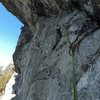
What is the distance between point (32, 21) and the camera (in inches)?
722

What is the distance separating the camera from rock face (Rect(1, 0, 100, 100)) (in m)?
10.7

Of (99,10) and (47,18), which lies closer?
(99,10)

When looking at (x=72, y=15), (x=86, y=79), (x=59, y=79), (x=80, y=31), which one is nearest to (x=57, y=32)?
(x=72, y=15)

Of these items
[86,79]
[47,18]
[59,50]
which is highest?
[47,18]

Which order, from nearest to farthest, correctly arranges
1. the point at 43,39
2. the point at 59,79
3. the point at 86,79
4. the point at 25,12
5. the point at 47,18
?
the point at 86,79 < the point at 59,79 < the point at 43,39 < the point at 47,18 < the point at 25,12

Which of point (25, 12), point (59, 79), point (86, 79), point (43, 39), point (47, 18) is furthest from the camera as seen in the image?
point (25, 12)

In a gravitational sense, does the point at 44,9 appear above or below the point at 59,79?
above

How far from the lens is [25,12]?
60.0 feet

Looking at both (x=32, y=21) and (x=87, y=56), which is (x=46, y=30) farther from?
(x=87, y=56)

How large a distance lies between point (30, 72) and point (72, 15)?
332cm

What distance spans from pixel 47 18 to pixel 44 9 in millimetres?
499

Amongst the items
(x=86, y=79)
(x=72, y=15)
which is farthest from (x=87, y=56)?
(x=72, y=15)

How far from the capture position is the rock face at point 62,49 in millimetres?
10711

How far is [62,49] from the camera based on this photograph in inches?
512
